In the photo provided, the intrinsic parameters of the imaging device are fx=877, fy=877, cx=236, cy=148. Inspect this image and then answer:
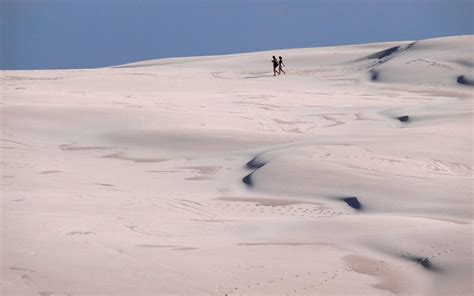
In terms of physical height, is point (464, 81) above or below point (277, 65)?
below

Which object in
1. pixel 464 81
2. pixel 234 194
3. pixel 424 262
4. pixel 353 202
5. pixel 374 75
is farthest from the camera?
pixel 374 75

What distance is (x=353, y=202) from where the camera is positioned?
875cm

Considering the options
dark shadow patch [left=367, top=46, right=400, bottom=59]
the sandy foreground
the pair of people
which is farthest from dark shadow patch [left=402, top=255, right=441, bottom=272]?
dark shadow patch [left=367, top=46, right=400, bottom=59]

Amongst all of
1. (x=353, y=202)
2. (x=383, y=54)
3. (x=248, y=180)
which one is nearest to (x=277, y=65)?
(x=383, y=54)

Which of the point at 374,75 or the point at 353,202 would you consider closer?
the point at 353,202

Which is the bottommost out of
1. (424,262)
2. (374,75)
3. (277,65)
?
(374,75)

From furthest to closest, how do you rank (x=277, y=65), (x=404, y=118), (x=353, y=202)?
(x=277, y=65)
(x=404, y=118)
(x=353, y=202)

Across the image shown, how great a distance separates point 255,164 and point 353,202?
228 centimetres

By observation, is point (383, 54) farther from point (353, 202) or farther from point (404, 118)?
point (353, 202)

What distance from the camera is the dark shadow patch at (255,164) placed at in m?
10.6

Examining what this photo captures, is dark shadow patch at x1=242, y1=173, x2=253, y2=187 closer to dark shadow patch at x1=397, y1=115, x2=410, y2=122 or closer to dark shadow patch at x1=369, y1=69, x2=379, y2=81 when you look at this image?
dark shadow patch at x1=397, y1=115, x2=410, y2=122

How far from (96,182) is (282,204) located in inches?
93.2

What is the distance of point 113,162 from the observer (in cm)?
1146

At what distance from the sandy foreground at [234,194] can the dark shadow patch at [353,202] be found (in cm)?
2
